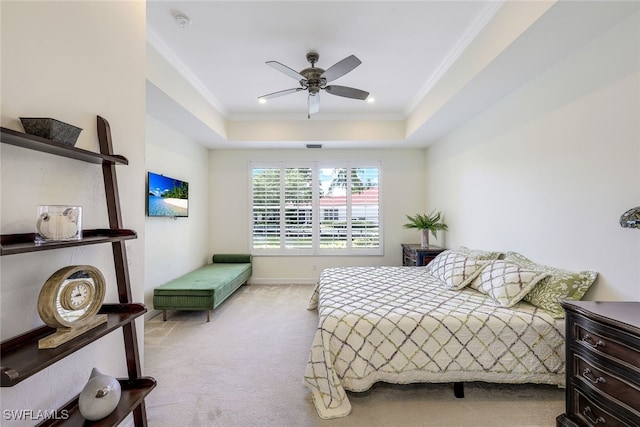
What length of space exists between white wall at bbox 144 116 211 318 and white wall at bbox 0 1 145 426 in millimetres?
2156

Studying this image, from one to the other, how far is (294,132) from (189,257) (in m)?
2.76

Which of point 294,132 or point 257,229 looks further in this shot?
point 257,229

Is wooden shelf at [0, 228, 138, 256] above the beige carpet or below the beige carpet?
above

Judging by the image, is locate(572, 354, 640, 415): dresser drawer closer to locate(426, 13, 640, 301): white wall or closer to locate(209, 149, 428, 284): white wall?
locate(426, 13, 640, 301): white wall

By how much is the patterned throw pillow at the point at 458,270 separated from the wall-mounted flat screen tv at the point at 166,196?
142 inches

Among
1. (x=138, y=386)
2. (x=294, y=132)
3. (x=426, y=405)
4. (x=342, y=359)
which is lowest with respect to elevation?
(x=426, y=405)

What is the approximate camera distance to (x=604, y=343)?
5.16 feet

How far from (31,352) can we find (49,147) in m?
0.78

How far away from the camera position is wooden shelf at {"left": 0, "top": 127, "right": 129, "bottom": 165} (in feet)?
3.22

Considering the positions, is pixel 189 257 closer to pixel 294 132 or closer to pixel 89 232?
pixel 294 132

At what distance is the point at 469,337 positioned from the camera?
83.5 inches

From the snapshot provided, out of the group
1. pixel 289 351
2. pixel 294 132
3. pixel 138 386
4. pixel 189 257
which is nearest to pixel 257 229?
pixel 189 257

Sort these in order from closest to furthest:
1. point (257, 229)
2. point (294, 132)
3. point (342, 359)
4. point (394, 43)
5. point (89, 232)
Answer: point (89, 232) → point (342, 359) → point (394, 43) → point (294, 132) → point (257, 229)

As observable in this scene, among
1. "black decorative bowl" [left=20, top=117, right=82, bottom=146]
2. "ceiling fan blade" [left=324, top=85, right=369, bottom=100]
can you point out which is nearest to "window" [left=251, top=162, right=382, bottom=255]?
"ceiling fan blade" [left=324, top=85, right=369, bottom=100]
